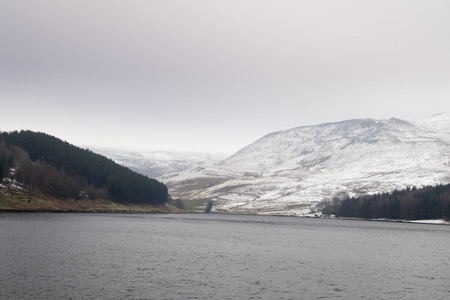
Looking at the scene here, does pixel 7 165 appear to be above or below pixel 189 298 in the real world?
above

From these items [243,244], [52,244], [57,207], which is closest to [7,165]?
[57,207]

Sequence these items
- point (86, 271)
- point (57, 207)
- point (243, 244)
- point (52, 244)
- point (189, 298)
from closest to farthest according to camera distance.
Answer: point (189, 298) < point (86, 271) < point (52, 244) < point (243, 244) < point (57, 207)

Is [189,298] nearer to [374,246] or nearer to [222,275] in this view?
[222,275]

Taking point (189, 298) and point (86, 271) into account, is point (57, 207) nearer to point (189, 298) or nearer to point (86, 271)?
point (86, 271)

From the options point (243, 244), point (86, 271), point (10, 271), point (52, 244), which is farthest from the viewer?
point (243, 244)

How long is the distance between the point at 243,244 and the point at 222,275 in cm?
4423

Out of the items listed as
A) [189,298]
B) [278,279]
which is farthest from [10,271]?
[278,279]

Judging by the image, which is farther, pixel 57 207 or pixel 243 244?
pixel 57 207

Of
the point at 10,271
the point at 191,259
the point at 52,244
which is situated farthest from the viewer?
the point at 52,244

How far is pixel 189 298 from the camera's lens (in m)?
46.2

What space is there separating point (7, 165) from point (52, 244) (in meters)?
137

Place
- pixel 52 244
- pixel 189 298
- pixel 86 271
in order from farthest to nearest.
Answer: pixel 52 244
pixel 86 271
pixel 189 298

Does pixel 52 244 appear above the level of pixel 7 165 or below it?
below

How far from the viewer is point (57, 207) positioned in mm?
196500
